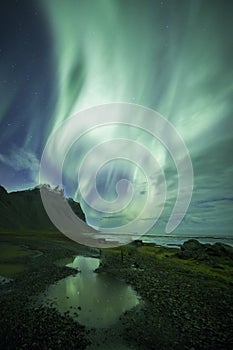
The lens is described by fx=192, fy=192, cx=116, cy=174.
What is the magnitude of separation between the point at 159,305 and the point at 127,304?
248 centimetres

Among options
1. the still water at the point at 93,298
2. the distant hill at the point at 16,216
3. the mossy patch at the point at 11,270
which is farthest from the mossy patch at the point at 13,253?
the distant hill at the point at 16,216

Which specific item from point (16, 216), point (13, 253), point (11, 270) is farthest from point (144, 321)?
point (16, 216)

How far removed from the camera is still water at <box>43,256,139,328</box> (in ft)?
41.8

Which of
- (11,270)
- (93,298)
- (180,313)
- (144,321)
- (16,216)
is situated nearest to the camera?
(144,321)

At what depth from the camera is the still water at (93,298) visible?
41.8 feet

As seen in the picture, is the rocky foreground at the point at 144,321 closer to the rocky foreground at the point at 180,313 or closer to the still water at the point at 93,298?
the rocky foreground at the point at 180,313

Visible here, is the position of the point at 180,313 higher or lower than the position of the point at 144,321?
higher

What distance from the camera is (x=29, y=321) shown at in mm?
11289

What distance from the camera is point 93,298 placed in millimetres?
16172

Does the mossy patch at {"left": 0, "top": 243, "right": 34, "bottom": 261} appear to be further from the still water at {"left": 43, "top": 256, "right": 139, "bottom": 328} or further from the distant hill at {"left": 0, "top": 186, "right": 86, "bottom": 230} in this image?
the distant hill at {"left": 0, "top": 186, "right": 86, "bottom": 230}

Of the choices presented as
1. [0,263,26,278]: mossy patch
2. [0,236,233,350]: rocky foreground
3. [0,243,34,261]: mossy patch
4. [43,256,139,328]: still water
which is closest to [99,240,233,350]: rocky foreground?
[0,236,233,350]: rocky foreground

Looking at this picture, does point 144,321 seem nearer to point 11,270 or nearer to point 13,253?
point 11,270

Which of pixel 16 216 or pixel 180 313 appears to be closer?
pixel 180 313

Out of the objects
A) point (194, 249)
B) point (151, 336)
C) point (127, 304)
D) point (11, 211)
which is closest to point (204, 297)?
point (127, 304)
